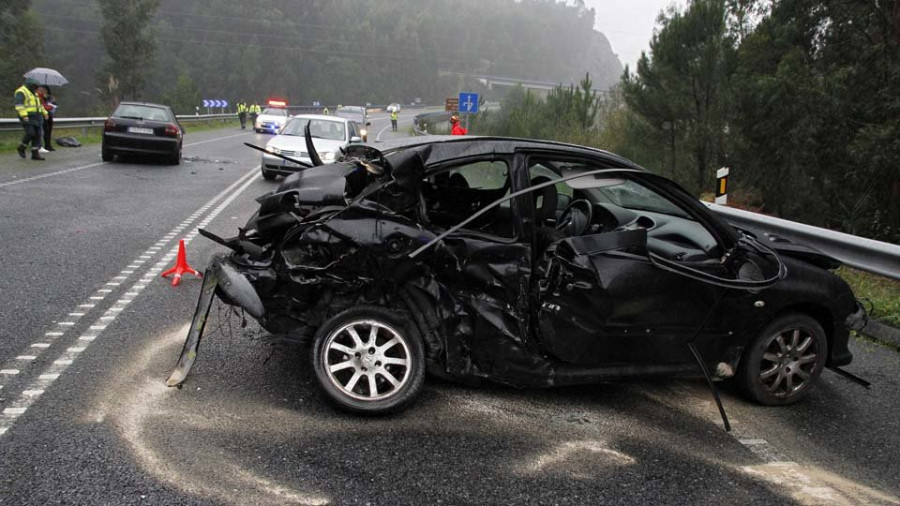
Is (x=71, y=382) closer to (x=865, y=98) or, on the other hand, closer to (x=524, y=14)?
(x=865, y=98)

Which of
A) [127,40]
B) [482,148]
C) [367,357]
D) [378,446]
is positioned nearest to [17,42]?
[127,40]

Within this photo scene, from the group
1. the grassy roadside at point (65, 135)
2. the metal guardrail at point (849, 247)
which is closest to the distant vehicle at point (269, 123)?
the grassy roadside at point (65, 135)

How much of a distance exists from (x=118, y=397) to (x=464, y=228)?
226cm

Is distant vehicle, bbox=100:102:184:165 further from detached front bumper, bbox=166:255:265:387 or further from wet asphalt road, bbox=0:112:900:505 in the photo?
detached front bumper, bbox=166:255:265:387

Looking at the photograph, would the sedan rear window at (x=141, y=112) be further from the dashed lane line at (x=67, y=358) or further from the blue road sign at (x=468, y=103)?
the blue road sign at (x=468, y=103)

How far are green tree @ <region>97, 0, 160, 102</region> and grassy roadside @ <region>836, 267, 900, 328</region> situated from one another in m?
74.8

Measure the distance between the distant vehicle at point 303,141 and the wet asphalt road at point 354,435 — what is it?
9826 millimetres

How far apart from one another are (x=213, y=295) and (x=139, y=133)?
14504 millimetres

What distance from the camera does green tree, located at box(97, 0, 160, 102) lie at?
239 feet

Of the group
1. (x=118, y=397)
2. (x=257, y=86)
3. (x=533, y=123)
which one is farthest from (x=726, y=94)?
(x=257, y=86)

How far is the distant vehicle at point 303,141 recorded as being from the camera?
1550cm

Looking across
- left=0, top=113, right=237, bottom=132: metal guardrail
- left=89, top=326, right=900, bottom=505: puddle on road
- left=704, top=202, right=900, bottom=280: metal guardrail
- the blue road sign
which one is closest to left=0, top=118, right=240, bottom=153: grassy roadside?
left=0, top=113, right=237, bottom=132: metal guardrail

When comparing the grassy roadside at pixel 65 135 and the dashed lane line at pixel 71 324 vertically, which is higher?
the grassy roadside at pixel 65 135

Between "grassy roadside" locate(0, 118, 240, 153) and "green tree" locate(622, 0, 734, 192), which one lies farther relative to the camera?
"grassy roadside" locate(0, 118, 240, 153)
